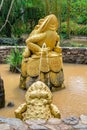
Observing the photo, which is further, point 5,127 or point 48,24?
point 48,24

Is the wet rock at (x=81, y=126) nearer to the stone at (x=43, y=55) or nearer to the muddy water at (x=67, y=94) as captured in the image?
the muddy water at (x=67, y=94)

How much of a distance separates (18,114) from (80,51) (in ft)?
22.5

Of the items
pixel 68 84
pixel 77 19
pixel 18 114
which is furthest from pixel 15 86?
pixel 77 19

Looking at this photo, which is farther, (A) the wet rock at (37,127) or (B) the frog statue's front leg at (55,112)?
(B) the frog statue's front leg at (55,112)

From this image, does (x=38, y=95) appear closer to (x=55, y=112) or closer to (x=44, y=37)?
(x=55, y=112)

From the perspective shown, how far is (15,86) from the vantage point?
795 cm

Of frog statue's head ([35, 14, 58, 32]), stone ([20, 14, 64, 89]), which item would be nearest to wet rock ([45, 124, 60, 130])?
stone ([20, 14, 64, 89])

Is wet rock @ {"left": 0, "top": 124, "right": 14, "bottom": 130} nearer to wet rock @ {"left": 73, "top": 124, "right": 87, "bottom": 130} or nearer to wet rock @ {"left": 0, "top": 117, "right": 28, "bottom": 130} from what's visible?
wet rock @ {"left": 0, "top": 117, "right": 28, "bottom": 130}

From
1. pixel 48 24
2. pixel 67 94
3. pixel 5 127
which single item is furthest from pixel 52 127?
pixel 48 24

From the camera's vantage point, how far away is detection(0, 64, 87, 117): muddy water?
6.10 metres

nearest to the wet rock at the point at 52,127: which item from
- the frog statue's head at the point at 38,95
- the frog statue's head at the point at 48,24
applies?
the frog statue's head at the point at 38,95

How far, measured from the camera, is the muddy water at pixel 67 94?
6.10 metres

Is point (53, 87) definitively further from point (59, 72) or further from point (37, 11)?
point (37, 11)

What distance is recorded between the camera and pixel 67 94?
7234mm
